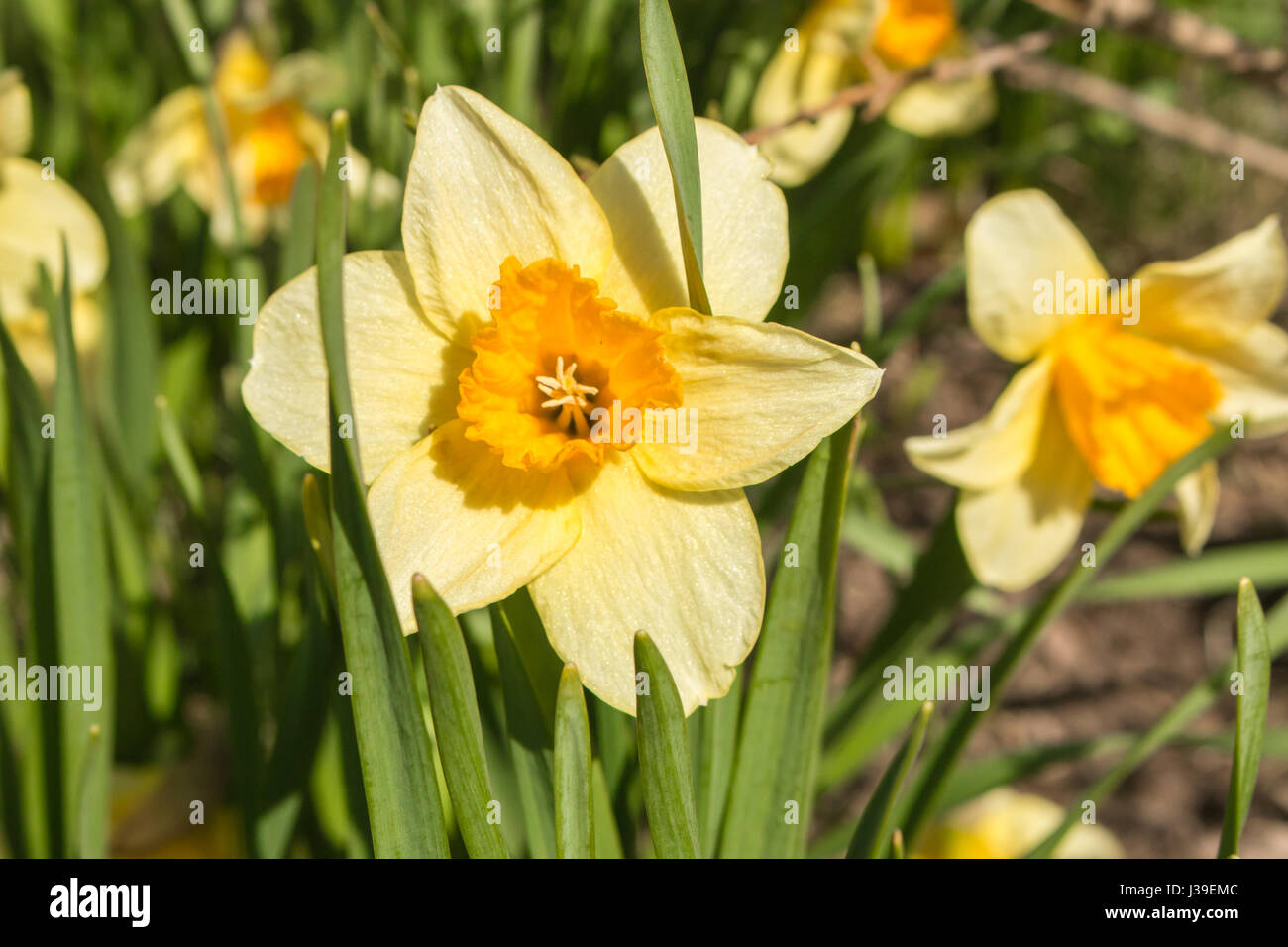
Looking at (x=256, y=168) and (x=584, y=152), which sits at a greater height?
(x=256, y=168)

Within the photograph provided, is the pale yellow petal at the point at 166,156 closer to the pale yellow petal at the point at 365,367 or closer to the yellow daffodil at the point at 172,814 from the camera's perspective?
the yellow daffodil at the point at 172,814

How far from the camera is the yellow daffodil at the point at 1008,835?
1710mm

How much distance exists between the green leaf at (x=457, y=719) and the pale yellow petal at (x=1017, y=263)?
0.83 m

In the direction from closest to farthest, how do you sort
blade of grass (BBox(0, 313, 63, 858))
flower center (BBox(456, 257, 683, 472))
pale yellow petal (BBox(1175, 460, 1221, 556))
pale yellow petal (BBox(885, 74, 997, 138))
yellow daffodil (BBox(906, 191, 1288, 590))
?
flower center (BBox(456, 257, 683, 472)) < blade of grass (BBox(0, 313, 63, 858)) < yellow daffodil (BBox(906, 191, 1288, 590)) < pale yellow petal (BBox(1175, 460, 1221, 556)) < pale yellow petal (BBox(885, 74, 997, 138))

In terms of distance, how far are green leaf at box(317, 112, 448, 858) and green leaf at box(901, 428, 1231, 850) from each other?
600 mm

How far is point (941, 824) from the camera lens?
1.82 metres

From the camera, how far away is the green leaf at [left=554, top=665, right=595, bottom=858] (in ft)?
2.56

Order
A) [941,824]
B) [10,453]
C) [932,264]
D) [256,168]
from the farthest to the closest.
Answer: [932,264], [256,168], [941,824], [10,453]

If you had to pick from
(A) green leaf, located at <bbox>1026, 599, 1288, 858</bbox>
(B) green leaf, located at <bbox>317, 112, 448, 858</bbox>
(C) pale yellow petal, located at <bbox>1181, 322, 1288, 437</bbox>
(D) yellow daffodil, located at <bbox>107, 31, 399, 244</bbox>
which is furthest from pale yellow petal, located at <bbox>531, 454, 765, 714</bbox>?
(D) yellow daffodil, located at <bbox>107, 31, 399, 244</bbox>

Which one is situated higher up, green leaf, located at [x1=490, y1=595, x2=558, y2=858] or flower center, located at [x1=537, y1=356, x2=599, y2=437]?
flower center, located at [x1=537, y1=356, x2=599, y2=437]

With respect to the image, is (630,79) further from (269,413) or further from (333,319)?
(333,319)

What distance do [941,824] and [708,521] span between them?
1.23 m

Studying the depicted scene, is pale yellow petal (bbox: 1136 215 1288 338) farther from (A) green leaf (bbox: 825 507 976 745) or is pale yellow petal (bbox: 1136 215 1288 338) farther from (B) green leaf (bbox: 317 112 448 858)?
(B) green leaf (bbox: 317 112 448 858)
